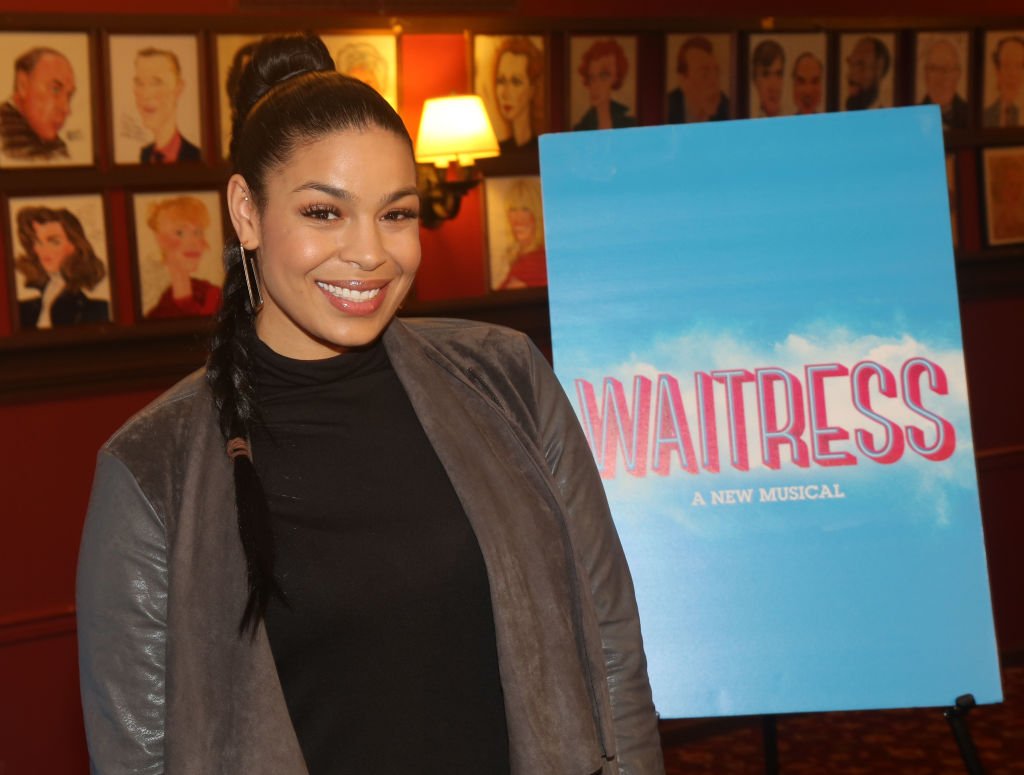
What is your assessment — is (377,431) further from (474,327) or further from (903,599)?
(903,599)

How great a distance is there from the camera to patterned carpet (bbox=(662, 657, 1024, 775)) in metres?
4.61

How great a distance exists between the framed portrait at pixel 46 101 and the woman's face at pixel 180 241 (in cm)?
28

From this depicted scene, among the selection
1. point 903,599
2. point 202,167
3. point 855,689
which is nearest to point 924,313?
point 903,599

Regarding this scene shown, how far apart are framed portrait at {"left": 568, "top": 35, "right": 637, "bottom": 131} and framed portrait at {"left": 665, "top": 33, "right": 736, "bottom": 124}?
0.15 metres

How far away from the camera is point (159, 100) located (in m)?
4.09

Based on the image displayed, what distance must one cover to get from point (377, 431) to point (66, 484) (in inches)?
98.8

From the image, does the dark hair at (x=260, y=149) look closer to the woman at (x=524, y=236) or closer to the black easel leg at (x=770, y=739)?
the black easel leg at (x=770, y=739)

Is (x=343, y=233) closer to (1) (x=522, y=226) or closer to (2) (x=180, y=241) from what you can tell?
(2) (x=180, y=241)

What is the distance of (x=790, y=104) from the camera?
5.14 meters

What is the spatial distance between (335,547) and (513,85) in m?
3.20

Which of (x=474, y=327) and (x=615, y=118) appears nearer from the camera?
(x=474, y=327)

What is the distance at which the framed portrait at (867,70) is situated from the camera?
17.2 feet

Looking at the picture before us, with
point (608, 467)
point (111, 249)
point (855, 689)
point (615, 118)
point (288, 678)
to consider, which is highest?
point (615, 118)

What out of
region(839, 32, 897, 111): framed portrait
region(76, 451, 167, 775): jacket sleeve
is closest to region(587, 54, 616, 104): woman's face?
region(839, 32, 897, 111): framed portrait
